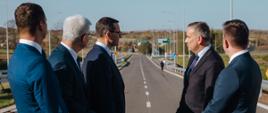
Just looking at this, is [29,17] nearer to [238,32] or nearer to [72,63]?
[72,63]

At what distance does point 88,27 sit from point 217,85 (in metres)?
1.35

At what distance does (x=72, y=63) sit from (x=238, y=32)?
1.54m

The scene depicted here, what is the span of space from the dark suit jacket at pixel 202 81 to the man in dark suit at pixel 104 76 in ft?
2.50

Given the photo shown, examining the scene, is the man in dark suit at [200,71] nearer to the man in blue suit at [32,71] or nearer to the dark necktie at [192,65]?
the dark necktie at [192,65]

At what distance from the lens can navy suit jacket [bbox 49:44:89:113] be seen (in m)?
5.31

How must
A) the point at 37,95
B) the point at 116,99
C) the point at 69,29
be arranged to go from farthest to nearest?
the point at 116,99, the point at 69,29, the point at 37,95

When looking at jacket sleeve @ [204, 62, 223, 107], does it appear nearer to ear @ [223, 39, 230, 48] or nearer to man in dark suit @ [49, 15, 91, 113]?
ear @ [223, 39, 230, 48]

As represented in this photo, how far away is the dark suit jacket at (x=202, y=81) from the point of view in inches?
248

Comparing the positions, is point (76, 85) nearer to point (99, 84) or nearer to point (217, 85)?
point (99, 84)

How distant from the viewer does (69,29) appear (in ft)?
18.5

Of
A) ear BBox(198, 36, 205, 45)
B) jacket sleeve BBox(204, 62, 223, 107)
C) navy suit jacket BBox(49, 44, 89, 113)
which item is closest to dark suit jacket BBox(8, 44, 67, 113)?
navy suit jacket BBox(49, 44, 89, 113)

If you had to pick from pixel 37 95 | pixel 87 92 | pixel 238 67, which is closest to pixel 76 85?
pixel 87 92

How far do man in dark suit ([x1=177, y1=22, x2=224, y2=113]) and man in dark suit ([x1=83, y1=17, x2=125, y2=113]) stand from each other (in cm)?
76

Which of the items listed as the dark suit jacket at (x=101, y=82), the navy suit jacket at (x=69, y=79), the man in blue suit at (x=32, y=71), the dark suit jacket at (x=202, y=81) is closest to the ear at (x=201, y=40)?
the dark suit jacket at (x=202, y=81)
